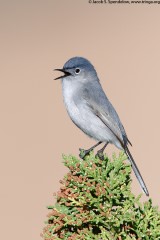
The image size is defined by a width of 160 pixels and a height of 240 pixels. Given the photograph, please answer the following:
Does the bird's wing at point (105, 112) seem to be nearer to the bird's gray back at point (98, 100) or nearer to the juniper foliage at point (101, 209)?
the bird's gray back at point (98, 100)

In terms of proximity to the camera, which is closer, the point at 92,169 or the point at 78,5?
the point at 92,169

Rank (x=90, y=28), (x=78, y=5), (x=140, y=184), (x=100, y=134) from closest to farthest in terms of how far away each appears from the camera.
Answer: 1. (x=140, y=184)
2. (x=100, y=134)
3. (x=90, y=28)
4. (x=78, y=5)

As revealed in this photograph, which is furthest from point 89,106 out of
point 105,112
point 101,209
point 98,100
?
point 101,209

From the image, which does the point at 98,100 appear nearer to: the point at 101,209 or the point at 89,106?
the point at 89,106

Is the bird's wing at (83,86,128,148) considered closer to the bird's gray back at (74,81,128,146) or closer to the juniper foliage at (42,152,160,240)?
the bird's gray back at (74,81,128,146)

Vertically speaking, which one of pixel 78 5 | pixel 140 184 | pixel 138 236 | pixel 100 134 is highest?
pixel 78 5

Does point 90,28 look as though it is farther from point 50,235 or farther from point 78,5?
point 50,235

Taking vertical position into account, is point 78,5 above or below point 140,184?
above

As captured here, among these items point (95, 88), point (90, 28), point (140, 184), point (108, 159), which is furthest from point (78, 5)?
point (108, 159)
